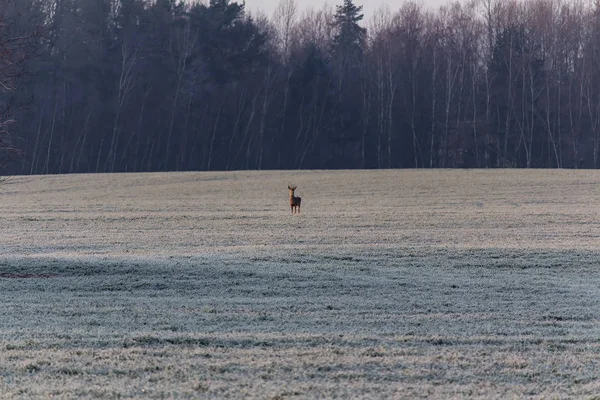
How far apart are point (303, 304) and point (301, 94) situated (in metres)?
65.0

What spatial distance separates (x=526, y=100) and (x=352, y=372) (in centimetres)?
6909

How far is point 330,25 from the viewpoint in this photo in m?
88.8

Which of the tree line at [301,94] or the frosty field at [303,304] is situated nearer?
the frosty field at [303,304]

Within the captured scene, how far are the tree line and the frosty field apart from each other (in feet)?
123

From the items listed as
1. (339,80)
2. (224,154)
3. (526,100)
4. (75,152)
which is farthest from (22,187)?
(526,100)

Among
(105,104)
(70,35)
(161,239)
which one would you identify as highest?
(70,35)

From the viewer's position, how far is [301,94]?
7769cm

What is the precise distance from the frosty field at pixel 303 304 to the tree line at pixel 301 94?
37357 millimetres

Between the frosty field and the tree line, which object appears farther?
the tree line

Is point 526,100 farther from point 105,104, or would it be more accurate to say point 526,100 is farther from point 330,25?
point 105,104

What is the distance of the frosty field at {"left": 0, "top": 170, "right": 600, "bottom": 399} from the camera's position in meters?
8.39

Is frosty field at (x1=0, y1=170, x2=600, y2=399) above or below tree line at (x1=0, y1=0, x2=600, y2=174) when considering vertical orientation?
below

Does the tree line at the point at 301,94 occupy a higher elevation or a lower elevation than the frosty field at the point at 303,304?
higher

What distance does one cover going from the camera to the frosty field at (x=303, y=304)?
839cm
